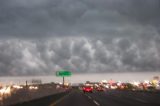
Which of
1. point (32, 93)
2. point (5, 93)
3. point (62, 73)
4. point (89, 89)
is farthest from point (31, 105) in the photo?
point (62, 73)

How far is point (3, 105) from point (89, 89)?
68010 mm

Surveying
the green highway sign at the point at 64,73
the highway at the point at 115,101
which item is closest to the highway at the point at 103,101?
the highway at the point at 115,101

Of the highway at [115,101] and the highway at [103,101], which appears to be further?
the highway at [103,101]

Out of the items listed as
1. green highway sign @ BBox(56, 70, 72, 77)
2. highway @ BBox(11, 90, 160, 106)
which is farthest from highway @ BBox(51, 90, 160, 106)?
green highway sign @ BBox(56, 70, 72, 77)

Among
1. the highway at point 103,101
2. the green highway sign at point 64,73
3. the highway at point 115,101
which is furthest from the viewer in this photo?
the green highway sign at point 64,73

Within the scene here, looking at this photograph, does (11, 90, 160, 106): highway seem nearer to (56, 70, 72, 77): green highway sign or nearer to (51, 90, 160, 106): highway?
(51, 90, 160, 106): highway

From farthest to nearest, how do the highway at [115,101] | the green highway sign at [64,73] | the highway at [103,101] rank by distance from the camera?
the green highway sign at [64,73] < the highway at [103,101] < the highway at [115,101]

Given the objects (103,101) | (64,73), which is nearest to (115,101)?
(103,101)

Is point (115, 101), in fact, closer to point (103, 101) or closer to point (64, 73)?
point (103, 101)

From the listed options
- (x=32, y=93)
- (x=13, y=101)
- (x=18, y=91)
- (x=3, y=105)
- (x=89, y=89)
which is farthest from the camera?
(x=89, y=89)

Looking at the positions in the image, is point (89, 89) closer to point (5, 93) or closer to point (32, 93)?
point (32, 93)

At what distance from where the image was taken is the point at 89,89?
312ft

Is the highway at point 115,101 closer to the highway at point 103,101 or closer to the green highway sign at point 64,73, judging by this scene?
the highway at point 103,101

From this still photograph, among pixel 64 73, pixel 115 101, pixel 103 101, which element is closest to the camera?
pixel 103 101
